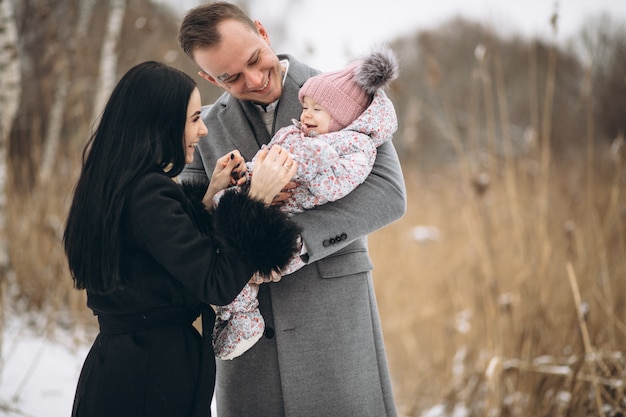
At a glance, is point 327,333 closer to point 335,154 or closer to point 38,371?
point 335,154

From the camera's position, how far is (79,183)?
1.38 metres

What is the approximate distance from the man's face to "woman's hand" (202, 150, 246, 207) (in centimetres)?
27

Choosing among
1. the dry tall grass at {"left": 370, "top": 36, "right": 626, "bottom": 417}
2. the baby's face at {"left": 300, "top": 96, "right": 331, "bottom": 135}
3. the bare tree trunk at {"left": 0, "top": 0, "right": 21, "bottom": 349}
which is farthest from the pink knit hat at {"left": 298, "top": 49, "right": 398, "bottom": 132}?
the bare tree trunk at {"left": 0, "top": 0, "right": 21, "bottom": 349}

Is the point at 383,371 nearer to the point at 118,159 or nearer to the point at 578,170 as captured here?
the point at 118,159

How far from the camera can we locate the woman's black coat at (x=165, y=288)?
4.29 feet

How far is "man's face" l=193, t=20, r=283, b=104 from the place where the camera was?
1.65 m

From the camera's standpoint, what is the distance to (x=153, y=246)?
51.4 inches

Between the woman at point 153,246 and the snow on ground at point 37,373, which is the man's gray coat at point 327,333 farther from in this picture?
the snow on ground at point 37,373

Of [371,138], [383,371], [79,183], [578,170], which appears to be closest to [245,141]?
[371,138]

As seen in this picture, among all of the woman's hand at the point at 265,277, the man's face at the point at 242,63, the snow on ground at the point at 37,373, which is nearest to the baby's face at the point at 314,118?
the man's face at the point at 242,63

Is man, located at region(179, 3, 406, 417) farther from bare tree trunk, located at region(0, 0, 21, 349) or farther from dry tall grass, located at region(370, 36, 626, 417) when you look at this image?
Result: bare tree trunk, located at region(0, 0, 21, 349)

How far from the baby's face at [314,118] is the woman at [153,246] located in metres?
0.24

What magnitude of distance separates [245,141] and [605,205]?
304 centimetres

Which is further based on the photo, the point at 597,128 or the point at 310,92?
the point at 597,128
